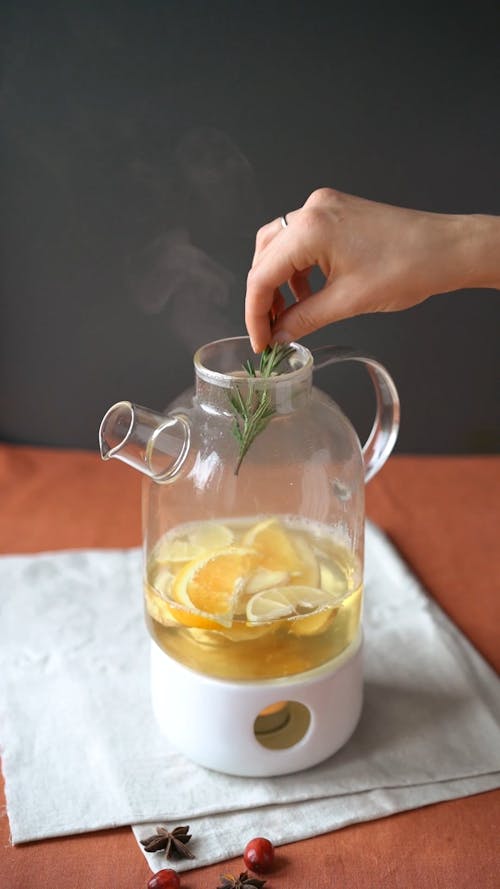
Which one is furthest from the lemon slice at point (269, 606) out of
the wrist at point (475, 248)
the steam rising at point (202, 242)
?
the steam rising at point (202, 242)

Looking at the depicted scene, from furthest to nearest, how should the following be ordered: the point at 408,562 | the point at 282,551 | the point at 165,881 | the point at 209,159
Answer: the point at 209,159
the point at 408,562
the point at 282,551
the point at 165,881

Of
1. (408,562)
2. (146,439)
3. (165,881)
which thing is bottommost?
(408,562)

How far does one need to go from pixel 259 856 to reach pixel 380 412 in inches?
17.9

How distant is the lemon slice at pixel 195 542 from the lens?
1039mm

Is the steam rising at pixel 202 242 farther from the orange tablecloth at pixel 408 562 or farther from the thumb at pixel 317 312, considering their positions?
the thumb at pixel 317 312

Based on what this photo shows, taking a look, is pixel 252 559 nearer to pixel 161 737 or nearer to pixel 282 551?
pixel 282 551

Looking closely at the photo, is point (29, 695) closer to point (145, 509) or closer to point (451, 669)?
point (145, 509)

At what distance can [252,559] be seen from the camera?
999 millimetres

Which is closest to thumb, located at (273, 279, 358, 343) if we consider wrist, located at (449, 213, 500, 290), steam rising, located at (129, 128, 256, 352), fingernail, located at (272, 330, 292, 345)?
fingernail, located at (272, 330, 292, 345)

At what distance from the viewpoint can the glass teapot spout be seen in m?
0.99

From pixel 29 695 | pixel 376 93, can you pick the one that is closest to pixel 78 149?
pixel 376 93

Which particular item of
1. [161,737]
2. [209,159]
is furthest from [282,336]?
[209,159]

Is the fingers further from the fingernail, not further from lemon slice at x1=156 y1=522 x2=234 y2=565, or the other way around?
lemon slice at x1=156 y1=522 x2=234 y2=565

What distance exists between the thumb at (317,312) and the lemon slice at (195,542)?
0.66 feet
